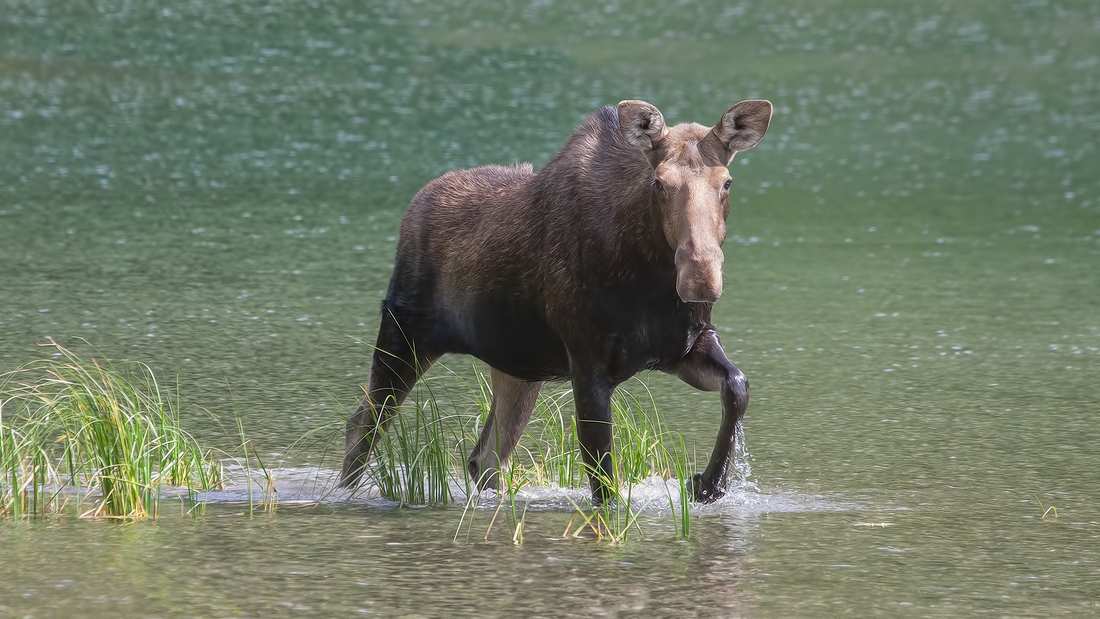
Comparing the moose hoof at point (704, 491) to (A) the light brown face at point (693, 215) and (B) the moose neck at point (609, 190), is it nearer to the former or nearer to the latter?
(B) the moose neck at point (609, 190)

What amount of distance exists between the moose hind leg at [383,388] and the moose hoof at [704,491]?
1329 mm

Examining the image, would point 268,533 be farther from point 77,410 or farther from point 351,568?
point 77,410

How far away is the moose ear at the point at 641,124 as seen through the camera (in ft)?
19.9

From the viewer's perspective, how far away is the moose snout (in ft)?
18.7

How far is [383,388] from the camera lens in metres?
7.25

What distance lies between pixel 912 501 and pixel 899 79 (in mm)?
23152

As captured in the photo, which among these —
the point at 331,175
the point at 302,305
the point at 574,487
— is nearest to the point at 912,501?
the point at 574,487

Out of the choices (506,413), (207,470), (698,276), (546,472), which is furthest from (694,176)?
(207,470)

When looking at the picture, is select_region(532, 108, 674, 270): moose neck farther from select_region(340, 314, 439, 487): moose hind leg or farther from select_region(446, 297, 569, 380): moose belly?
select_region(340, 314, 439, 487): moose hind leg

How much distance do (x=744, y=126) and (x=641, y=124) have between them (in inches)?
15.2

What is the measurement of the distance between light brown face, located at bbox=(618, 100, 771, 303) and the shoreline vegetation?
89cm

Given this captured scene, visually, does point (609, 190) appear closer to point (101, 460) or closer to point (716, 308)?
point (101, 460)

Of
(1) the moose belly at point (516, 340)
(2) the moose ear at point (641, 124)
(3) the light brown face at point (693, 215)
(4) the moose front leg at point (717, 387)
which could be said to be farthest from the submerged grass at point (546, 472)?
(2) the moose ear at point (641, 124)

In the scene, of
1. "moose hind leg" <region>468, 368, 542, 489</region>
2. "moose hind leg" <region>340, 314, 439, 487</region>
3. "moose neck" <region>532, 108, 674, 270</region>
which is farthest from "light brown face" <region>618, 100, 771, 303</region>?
"moose hind leg" <region>340, 314, 439, 487</region>
